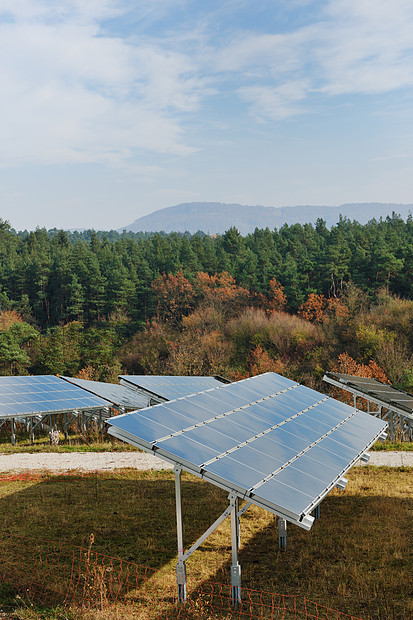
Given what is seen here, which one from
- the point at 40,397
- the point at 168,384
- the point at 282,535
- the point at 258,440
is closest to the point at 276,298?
the point at 168,384

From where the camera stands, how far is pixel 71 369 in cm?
6925

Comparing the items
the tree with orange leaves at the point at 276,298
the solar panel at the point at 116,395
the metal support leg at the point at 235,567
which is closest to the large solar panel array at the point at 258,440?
the metal support leg at the point at 235,567

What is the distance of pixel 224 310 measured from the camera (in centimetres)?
7725

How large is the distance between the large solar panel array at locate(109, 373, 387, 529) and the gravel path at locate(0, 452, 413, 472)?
7.40 meters

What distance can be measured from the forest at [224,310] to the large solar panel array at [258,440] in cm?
3539

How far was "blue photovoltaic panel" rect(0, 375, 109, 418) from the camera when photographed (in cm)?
2767

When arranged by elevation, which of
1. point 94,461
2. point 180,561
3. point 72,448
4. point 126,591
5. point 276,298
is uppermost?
point 276,298

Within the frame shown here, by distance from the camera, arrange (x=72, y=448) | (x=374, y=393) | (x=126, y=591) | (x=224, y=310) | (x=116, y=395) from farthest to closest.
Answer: (x=224, y=310) < (x=116, y=395) < (x=72, y=448) < (x=374, y=393) < (x=126, y=591)

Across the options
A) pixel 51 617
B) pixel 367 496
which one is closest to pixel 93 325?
pixel 367 496

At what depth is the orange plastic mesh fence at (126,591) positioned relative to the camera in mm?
10195

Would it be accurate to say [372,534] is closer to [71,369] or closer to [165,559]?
[165,559]

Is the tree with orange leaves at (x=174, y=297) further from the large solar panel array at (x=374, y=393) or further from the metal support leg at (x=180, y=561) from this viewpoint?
the metal support leg at (x=180, y=561)

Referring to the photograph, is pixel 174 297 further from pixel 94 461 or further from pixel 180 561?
pixel 180 561

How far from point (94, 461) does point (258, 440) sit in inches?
545
